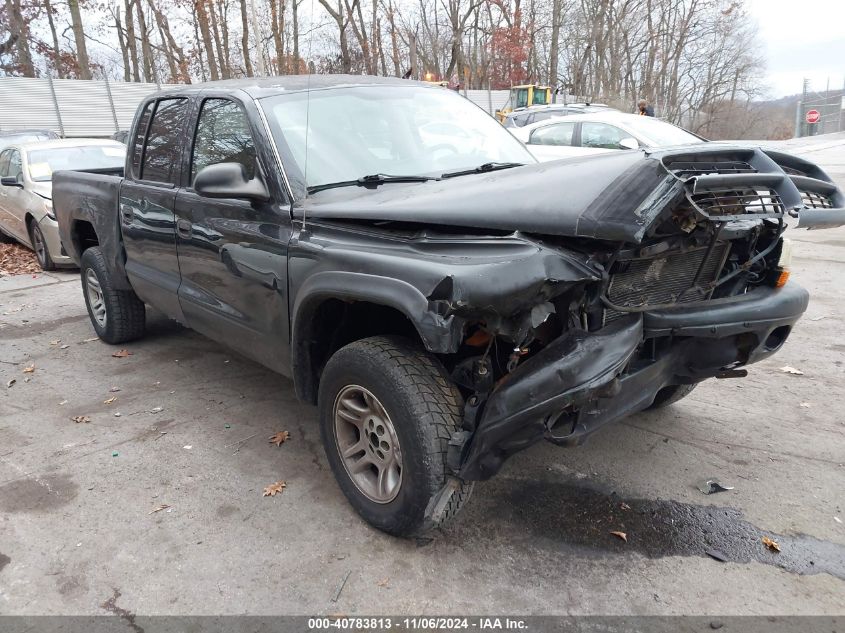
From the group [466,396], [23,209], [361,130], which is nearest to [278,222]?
[361,130]

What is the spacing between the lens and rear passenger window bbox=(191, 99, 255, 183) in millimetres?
3484

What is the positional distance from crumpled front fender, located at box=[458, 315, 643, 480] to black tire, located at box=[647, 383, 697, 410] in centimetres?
159

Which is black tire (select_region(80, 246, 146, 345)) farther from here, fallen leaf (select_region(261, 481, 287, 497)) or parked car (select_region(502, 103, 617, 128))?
parked car (select_region(502, 103, 617, 128))

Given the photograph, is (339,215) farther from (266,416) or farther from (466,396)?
(266,416)

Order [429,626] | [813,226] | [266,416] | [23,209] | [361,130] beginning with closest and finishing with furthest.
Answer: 1. [429,626]
2. [813,226]
3. [361,130]
4. [266,416]
5. [23,209]

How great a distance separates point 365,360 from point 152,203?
94.4 inches

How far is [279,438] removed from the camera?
12.8 ft

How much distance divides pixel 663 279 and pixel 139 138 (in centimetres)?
381

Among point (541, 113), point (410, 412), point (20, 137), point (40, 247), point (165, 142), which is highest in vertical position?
point (541, 113)

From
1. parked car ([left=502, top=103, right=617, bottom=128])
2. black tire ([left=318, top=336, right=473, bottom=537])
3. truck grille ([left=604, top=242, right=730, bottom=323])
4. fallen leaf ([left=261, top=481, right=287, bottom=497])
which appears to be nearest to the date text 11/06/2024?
black tire ([left=318, top=336, right=473, bottom=537])

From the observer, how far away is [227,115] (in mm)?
3709

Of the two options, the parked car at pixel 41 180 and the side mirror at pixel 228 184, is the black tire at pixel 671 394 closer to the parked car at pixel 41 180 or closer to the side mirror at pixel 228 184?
the side mirror at pixel 228 184

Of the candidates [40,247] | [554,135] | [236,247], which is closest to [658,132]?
[554,135]

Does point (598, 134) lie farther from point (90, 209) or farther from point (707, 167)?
point (707, 167)
